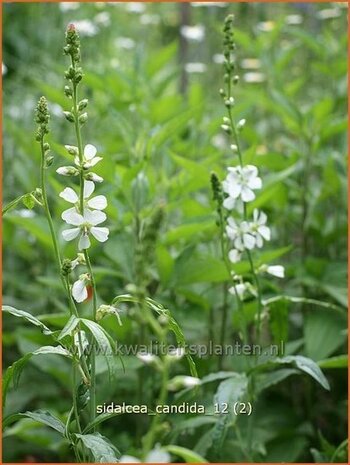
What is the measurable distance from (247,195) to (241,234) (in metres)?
0.12

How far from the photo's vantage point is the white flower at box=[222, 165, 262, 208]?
2283mm

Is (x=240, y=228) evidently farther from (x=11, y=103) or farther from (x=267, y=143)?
(x=11, y=103)

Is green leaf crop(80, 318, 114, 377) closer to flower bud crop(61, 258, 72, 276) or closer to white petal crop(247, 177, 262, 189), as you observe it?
flower bud crop(61, 258, 72, 276)

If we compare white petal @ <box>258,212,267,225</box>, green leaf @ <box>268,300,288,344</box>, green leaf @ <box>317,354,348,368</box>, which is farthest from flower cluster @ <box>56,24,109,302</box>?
green leaf @ <box>317,354,348,368</box>

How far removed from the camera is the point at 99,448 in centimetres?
184

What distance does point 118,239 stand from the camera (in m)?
2.98

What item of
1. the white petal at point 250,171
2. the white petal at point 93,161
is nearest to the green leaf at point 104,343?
the white petal at point 93,161

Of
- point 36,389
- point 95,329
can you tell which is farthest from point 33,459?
point 95,329

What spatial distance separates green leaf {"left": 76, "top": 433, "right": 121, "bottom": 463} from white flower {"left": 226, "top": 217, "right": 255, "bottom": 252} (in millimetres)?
680

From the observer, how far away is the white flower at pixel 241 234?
7.65 feet

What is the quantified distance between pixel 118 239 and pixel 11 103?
252 cm

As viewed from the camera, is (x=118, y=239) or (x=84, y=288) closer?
(x=84, y=288)

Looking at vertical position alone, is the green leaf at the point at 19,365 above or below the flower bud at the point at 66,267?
below

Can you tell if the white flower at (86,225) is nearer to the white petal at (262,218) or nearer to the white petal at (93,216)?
the white petal at (93,216)
